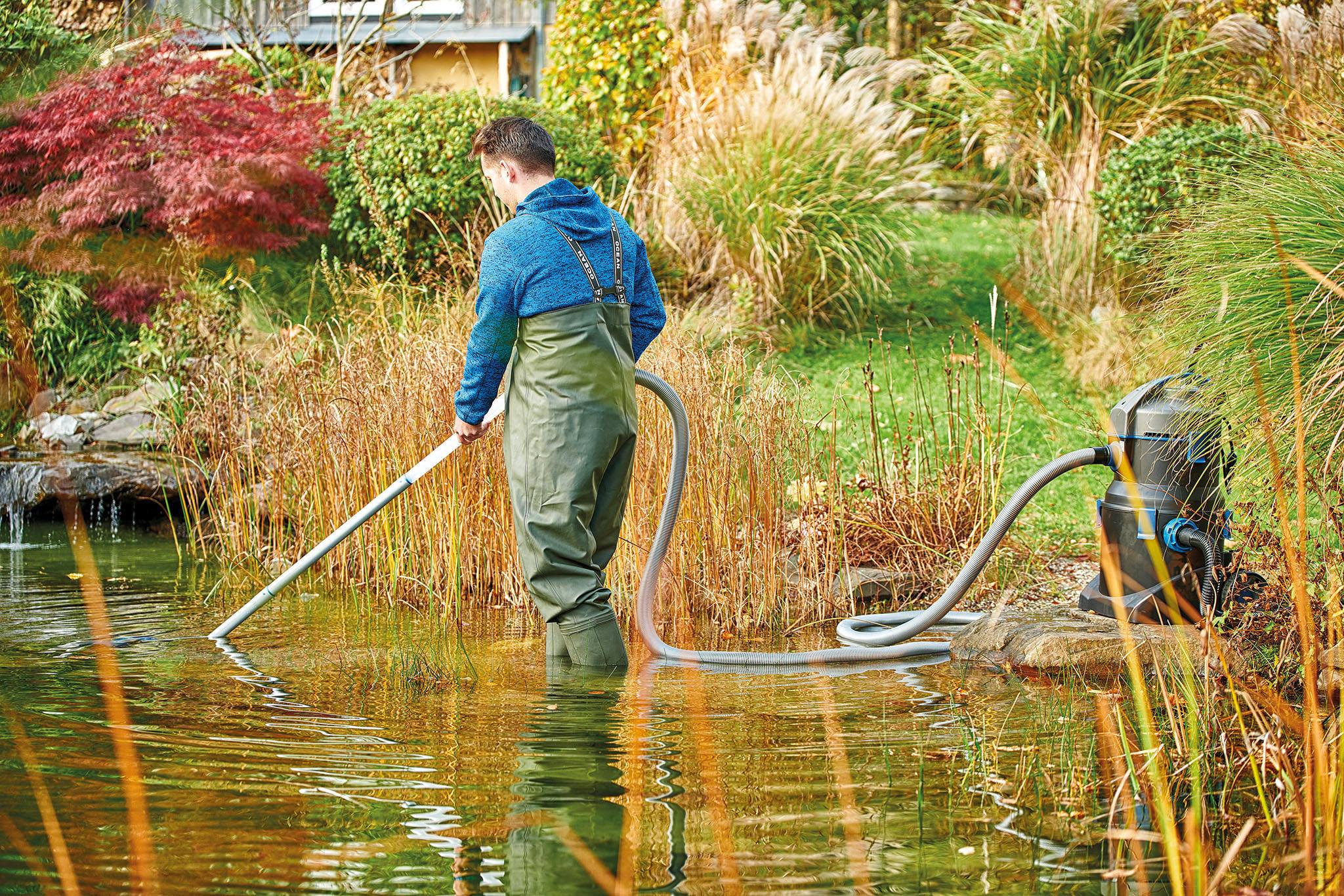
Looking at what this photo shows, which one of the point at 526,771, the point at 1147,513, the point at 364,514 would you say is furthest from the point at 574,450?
the point at 1147,513

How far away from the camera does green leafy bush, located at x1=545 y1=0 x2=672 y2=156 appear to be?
485 inches

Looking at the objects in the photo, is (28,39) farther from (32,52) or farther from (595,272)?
(595,272)

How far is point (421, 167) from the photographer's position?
10711 millimetres

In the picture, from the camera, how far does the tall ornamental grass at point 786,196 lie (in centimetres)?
1047

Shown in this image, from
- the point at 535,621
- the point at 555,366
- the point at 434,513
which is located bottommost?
the point at 535,621

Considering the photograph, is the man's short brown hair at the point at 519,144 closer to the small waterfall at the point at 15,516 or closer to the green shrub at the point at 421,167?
the small waterfall at the point at 15,516

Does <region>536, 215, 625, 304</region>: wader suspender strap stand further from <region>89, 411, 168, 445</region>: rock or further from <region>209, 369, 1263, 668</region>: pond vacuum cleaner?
<region>89, 411, 168, 445</region>: rock

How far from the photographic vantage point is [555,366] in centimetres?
451

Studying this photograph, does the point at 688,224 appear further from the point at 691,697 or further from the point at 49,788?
the point at 49,788

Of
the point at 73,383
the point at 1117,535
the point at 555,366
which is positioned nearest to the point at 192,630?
the point at 555,366

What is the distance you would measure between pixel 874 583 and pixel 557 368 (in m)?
2.18

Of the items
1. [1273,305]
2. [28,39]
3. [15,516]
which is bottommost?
[15,516]

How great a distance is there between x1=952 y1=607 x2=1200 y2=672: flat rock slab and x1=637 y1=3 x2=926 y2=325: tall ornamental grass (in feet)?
17.6

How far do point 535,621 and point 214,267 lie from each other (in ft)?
21.6
